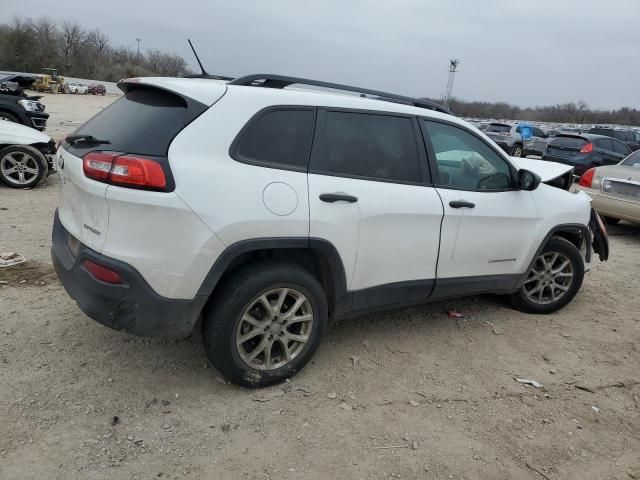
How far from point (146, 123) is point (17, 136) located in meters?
6.22

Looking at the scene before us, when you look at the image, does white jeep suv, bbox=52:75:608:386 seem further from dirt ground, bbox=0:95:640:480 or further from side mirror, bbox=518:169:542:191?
dirt ground, bbox=0:95:640:480

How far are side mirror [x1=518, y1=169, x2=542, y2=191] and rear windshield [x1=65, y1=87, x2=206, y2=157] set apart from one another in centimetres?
257

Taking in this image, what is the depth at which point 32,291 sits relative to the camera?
13.7 ft

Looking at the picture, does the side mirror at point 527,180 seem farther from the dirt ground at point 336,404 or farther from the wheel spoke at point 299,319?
the wheel spoke at point 299,319

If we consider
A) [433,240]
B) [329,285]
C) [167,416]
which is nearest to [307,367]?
[329,285]

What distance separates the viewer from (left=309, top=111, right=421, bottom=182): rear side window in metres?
3.14

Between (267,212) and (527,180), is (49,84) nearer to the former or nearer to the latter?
(527,180)

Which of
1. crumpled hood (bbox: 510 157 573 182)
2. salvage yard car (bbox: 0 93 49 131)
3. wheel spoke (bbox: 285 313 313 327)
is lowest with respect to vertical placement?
wheel spoke (bbox: 285 313 313 327)

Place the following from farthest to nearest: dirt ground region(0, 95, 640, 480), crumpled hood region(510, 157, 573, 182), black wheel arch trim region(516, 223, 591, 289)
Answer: crumpled hood region(510, 157, 573, 182), black wheel arch trim region(516, 223, 591, 289), dirt ground region(0, 95, 640, 480)

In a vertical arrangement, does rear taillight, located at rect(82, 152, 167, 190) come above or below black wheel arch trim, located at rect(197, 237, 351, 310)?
above

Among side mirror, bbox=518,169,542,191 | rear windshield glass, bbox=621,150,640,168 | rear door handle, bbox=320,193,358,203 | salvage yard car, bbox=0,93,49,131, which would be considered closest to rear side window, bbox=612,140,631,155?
rear windshield glass, bbox=621,150,640,168

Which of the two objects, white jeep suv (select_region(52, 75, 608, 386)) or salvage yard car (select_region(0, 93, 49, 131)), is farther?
salvage yard car (select_region(0, 93, 49, 131))

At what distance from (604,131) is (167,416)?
24.8 m

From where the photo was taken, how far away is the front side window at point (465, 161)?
3676 millimetres
